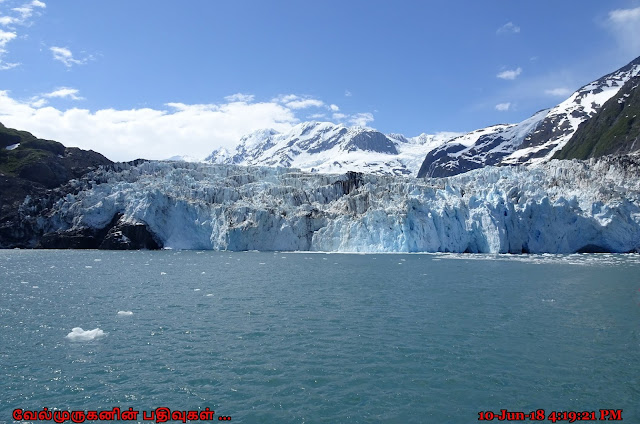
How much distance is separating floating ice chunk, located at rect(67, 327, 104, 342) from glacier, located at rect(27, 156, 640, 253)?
45535 millimetres

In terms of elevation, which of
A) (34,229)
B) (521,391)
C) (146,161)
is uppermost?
(146,161)

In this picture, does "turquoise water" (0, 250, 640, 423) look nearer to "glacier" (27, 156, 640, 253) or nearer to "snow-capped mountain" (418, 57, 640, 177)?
"glacier" (27, 156, 640, 253)

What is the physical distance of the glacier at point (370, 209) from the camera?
5493cm

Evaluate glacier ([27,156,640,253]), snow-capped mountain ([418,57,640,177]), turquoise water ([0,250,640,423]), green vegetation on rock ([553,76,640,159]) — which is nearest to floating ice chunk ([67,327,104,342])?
turquoise water ([0,250,640,423])

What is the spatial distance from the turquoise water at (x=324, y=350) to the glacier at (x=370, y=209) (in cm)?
3125

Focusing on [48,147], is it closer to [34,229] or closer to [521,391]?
[34,229]

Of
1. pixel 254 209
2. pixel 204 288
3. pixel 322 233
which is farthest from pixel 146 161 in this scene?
pixel 204 288

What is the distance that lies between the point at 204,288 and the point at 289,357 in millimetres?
13672

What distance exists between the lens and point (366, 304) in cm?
2112
